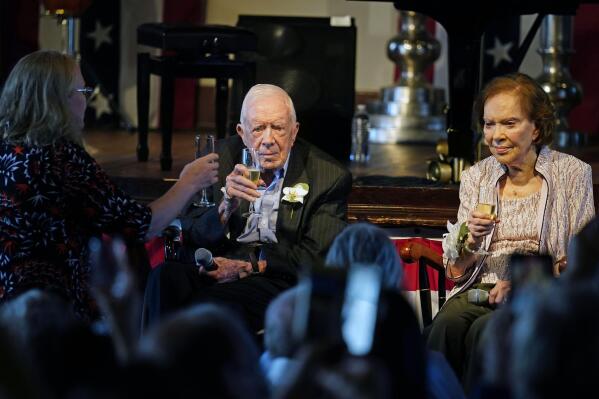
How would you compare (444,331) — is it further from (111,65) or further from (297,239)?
(111,65)

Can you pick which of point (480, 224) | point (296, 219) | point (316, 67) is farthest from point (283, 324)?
point (316, 67)

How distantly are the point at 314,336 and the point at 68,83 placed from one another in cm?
139

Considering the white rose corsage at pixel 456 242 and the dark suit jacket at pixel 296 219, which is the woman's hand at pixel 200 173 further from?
the white rose corsage at pixel 456 242

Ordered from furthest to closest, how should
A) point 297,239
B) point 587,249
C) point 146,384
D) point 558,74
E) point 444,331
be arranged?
point 558,74
point 297,239
point 444,331
point 587,249
point 146,384

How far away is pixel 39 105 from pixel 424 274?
4.83 feet

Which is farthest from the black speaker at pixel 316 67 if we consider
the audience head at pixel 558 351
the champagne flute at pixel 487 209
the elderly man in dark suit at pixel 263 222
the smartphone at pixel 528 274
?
the audience head at pixel 558 351

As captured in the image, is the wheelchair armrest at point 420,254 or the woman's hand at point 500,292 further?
the wheelchair armrest at point 420,254

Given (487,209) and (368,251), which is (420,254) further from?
(368,251)

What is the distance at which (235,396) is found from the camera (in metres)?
2.08

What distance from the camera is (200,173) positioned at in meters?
3.74

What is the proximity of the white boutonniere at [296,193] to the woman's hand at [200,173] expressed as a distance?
34cm

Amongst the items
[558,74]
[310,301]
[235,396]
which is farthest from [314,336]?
[558,74]

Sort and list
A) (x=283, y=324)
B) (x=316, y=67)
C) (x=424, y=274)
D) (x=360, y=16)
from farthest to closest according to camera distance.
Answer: (x=360, y=16)
(x=316, y=67)
(x=424, y=274)
(x=283, y=324)

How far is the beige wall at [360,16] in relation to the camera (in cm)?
836
